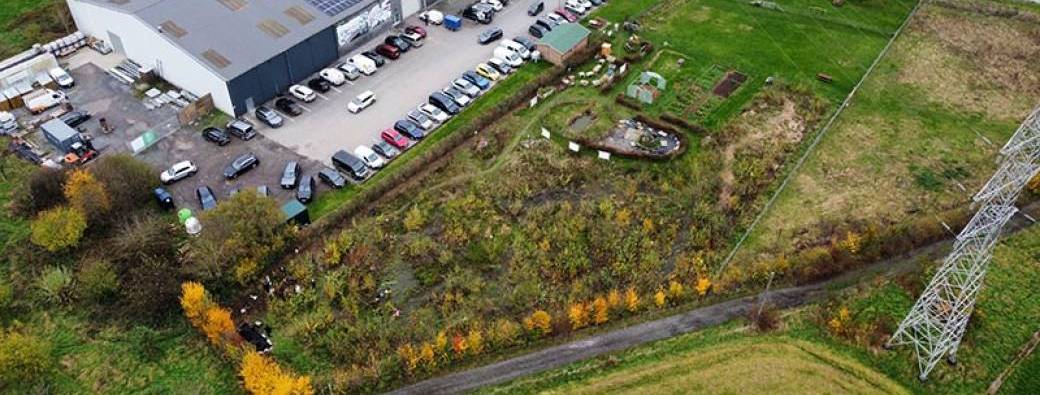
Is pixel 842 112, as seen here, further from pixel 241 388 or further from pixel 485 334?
pixel 241 388

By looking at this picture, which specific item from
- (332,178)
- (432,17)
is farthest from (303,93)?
(432,17)

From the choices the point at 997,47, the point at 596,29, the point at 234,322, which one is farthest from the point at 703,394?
the point at 997,47

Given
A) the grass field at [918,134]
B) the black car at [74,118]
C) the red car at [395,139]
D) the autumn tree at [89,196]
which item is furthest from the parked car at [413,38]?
the grass field at [918,134]

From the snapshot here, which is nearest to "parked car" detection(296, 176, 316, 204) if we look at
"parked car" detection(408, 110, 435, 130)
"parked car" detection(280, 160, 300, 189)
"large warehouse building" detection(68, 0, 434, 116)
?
"parked car" detection(280, 160, 300, 189)

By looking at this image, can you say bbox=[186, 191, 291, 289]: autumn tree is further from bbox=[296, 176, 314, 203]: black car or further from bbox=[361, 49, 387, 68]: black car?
bbox=[361, 49, 387, 68]: black car

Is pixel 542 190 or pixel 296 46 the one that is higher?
pixel 296 46

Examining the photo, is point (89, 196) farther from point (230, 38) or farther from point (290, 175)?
point (230, 38)
